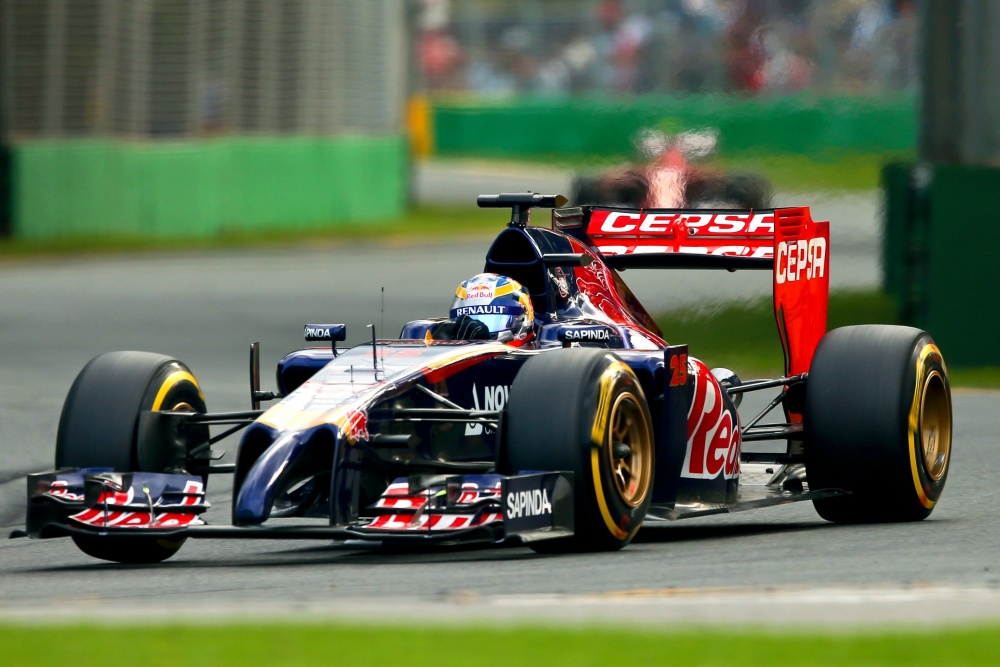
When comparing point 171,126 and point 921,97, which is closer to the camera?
point 921,97

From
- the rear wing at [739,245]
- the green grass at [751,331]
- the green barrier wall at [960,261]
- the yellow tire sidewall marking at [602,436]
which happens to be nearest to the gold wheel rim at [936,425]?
the rear wing at [739,245]

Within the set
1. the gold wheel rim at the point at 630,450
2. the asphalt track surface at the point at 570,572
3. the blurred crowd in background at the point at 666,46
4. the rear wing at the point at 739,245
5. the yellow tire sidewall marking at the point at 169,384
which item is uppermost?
the blurred crowd in background at the point at 666,46

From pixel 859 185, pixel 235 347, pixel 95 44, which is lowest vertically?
pixel 235 347

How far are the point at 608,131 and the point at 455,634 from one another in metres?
17.9

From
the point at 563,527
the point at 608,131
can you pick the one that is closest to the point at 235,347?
the point at 608,131

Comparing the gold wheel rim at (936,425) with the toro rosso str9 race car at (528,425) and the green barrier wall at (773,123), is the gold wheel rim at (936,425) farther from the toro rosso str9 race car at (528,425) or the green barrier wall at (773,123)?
the green barrier wall at (773,123)

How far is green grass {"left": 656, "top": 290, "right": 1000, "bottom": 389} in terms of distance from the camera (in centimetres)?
1597

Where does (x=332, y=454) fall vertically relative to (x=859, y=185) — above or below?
below

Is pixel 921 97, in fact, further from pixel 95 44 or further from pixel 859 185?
pixel 95 44

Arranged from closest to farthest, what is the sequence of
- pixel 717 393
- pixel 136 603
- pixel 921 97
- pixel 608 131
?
1. pixel 136 603
2. pixel 717 393
3. pixel 921 97
4. pixel 608 131

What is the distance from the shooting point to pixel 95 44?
29.1 meters

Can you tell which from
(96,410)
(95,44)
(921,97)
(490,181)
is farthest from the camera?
(490,181)

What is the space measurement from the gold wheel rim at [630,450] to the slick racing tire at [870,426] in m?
1.22

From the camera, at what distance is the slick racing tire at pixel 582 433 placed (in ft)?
26.0
